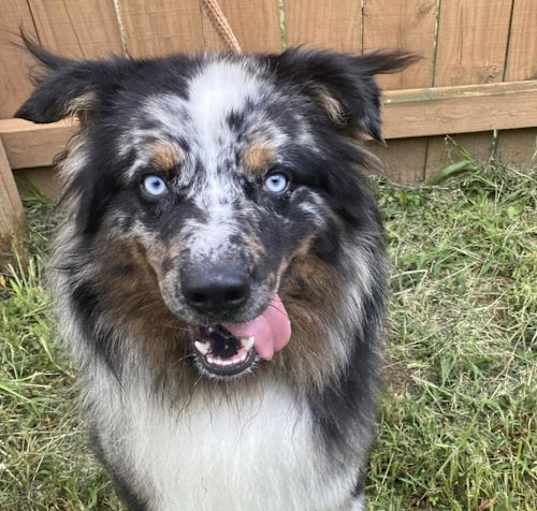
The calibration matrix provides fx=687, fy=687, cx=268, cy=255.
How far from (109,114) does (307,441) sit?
112cm

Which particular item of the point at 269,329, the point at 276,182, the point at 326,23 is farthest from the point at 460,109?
the point at 269,329

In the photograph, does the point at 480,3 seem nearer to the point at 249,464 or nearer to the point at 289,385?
the point at 289,385

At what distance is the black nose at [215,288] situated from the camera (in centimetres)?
164

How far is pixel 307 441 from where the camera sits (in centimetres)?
206

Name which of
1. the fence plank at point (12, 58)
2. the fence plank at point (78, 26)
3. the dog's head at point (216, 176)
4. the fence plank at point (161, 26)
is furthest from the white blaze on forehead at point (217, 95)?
the fence plank at point (12, 58)

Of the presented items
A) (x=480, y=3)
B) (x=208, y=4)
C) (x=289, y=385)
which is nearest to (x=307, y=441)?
(x=289, y=385)

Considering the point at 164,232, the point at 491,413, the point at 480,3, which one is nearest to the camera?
the point at 164,232

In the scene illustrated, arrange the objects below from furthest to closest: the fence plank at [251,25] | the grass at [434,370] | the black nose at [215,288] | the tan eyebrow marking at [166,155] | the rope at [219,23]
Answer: the fence plank at [251,25] → the grass at [434,370] → the rope at [219,23] → the tan eyebrow marking at [166,155] → the black nose at [215,288]

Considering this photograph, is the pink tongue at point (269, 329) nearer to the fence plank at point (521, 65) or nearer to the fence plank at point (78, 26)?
the fence plank at point (78, 26)

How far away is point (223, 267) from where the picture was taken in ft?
5.39

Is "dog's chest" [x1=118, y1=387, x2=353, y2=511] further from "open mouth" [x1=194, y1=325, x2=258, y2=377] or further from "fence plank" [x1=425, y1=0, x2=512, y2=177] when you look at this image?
"fence plank" [x1=425, y1=0, x2=512, y2=177]

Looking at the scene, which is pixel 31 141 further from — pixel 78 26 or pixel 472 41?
pixel 472 41

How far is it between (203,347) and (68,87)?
2.62 feet

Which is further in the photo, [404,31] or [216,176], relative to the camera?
[404,31]
